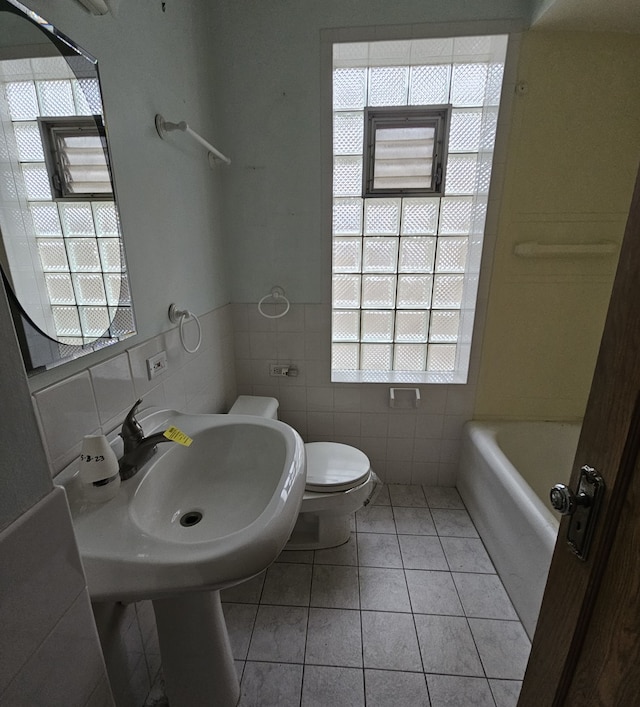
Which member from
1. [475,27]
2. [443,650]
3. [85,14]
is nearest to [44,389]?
[85,14]

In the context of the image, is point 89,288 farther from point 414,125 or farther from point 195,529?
point 414,125

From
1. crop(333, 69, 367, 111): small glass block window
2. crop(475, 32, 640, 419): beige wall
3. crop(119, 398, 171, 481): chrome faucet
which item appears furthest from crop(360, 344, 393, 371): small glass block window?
crop(119, 398, 171, 481): chrome faucet

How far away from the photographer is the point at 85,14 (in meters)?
0.81

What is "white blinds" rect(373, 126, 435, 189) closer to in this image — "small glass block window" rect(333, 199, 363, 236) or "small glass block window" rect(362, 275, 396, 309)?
"small glass block window" rect(333, 199, 363, 236)

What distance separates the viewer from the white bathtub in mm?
1212

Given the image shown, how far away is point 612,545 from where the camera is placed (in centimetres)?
48

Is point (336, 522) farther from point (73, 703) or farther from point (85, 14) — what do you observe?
point (85, 14)

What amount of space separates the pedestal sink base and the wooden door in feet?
2.63

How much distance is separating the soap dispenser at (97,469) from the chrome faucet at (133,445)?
0.21 feet

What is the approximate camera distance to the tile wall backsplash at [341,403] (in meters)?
1.82

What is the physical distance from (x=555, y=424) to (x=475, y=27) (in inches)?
73.9

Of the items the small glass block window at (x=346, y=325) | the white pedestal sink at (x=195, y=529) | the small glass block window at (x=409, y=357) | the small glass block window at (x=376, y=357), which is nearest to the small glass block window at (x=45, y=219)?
the white pedestal sink at (x=195, y=529)

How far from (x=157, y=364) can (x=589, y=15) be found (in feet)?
6.75

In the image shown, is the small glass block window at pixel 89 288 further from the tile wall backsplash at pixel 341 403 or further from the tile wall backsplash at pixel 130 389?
the tile wall backsplash at pixel 341 403
